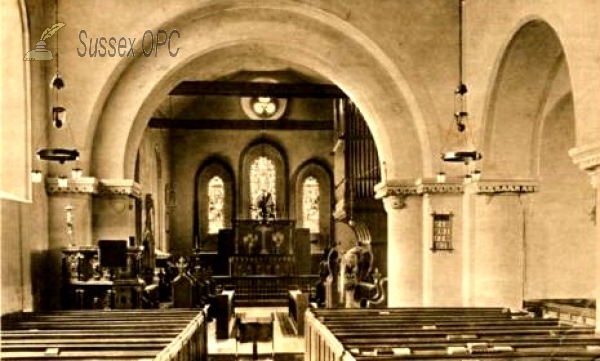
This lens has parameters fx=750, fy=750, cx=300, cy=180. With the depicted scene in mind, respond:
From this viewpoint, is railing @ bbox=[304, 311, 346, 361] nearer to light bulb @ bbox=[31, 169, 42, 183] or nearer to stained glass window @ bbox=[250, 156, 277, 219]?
light bulb @ bbox=[31, 169, 42, 183]

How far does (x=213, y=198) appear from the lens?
3025cm

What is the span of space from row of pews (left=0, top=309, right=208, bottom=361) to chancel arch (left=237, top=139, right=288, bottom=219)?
61.1ft

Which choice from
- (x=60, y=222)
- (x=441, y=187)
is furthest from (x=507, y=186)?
(x=60, y=222)

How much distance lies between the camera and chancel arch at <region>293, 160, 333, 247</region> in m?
30.0

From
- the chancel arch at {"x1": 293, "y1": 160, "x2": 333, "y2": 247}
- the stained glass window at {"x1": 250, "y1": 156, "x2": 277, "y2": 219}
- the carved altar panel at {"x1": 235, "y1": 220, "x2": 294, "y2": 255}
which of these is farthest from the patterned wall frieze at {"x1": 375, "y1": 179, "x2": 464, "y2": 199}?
the stained glass window at {"x1": 250, "y1": 156, "x2": 277, "y2": 219}

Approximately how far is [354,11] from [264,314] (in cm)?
1083

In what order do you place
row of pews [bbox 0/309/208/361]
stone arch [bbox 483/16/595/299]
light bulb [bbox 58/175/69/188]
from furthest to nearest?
light bulb [bbox 58/175/69/188] < stone arch [bbox 483/16/595/299] < row of pews [bbox 0/309/208/361]

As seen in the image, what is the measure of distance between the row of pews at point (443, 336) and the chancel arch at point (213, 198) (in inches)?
756

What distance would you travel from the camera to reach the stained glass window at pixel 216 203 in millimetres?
30172

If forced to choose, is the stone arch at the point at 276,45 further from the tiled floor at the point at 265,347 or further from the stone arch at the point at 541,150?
the tiled floor at the point at 265,347

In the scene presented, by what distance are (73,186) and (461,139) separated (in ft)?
22.7

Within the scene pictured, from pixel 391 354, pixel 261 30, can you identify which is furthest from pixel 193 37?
pixel 391 354

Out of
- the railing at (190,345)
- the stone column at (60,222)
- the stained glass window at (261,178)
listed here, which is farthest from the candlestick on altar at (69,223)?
the stained glass window at (261,178)

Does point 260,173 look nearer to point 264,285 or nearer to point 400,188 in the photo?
point 264,285
